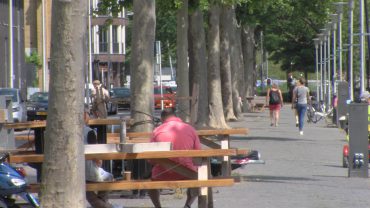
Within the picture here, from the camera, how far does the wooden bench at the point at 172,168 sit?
11.1 m

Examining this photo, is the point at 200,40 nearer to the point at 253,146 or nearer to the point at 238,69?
the point at 253,146

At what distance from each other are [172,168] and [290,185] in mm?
5848

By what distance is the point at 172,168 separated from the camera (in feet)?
39.4

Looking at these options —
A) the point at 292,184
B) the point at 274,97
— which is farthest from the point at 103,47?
the point at 292,184

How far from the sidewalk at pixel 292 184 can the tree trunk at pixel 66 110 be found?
14.7 ft

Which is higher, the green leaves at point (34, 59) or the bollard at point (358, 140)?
the green leaves at point (34, 59)

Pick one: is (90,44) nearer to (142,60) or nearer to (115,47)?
(115,47)

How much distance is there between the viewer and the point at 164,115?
530 inches

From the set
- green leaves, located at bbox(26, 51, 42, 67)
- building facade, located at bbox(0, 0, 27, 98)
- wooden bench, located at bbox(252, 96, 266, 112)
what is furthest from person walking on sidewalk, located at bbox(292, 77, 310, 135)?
green leaves, located at bbox(26, 51, 42, 67)

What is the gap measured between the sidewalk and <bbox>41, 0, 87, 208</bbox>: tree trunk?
448 centimetres

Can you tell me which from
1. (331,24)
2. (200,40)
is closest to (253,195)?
(200,40)

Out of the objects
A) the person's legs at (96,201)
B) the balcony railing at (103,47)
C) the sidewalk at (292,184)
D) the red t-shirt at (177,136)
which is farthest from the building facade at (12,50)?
the person's legs at (96,201)

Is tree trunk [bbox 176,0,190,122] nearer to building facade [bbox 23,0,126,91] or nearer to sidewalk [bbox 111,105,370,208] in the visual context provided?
sidewalk [bbox 111,105,370,208]

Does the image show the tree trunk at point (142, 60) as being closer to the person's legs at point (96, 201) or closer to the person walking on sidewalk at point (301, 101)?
the person's legs at point (96, 201)
